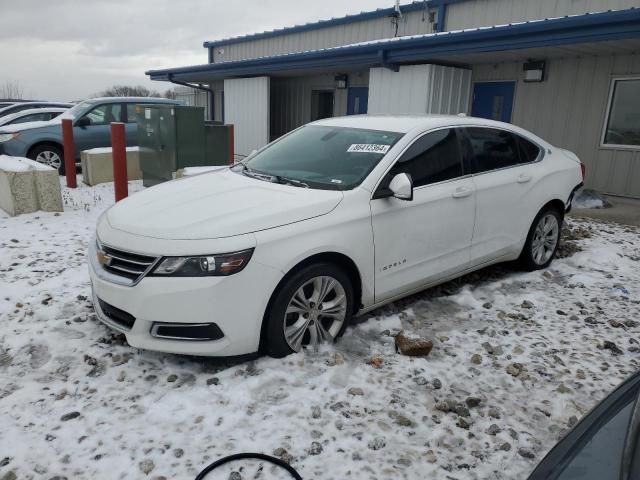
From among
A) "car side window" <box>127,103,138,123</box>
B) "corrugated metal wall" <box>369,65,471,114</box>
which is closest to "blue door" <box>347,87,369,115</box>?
"corrugated metal wall" <box>369,65,471,114</box>

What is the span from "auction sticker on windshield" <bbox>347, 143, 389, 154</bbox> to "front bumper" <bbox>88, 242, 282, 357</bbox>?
4.47 ft

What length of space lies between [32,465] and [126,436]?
0.44 m

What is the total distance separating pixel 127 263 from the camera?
3.28 metres

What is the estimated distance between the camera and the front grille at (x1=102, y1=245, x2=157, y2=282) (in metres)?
3.17

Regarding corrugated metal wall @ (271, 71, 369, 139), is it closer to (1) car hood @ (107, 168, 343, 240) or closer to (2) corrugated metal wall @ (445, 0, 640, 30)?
(2) corrugated metal wall @ (445, 0, 640, 30)

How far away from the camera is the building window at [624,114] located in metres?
9.09

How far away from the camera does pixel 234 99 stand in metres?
16.7

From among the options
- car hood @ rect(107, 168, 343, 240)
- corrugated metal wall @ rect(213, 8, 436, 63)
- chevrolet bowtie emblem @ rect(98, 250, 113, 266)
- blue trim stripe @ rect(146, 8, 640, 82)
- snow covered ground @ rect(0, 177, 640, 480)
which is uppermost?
corrugated metal wall @ rect(213, 8, 436, 63)

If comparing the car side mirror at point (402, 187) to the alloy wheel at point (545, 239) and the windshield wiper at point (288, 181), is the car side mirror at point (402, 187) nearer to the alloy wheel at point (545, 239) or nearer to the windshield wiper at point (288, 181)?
the windshield wiper at point (288, 181)

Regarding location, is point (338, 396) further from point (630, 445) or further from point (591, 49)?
point (591, 49)

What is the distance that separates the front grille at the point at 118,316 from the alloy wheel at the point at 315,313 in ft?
3.20

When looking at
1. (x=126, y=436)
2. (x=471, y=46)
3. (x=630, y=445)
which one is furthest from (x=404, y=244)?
(x=471, y=46)

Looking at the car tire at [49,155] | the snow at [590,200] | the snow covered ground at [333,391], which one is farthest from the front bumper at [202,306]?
the car tire at [49,155]

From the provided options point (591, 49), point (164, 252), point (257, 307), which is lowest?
point (257, 307)
